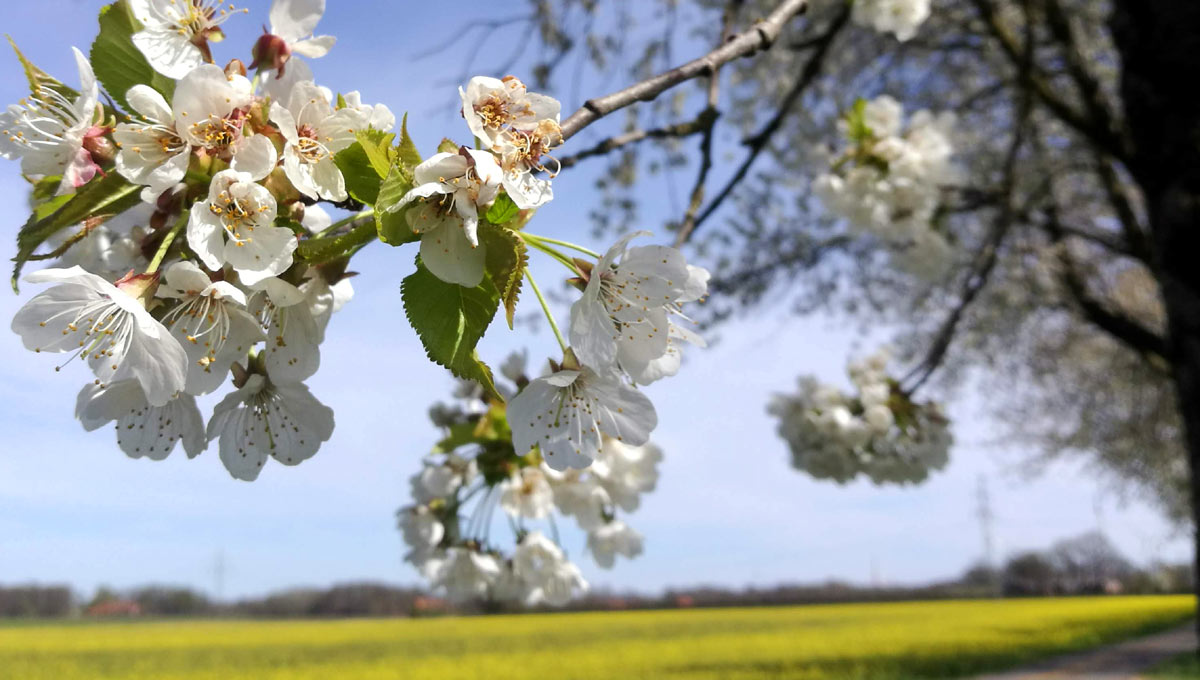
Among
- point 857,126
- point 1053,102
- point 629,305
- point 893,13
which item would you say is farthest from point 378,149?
point 1053,102

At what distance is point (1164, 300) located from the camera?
168 inches

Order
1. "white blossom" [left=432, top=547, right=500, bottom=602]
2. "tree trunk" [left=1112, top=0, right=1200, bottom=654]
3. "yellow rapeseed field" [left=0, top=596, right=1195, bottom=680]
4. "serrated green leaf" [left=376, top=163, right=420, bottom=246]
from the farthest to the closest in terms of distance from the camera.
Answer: "yellow rapeseed field" [left=0, top=596, right=1195, bottom=680]
"tree trunk" [left=1112, top=0, right=1200, bottom=654]
"white blossom" [left=432, top=547, right=500, bottom=602]
"serrated green leaf" [left=376, top=163, right=420, bottom=246]

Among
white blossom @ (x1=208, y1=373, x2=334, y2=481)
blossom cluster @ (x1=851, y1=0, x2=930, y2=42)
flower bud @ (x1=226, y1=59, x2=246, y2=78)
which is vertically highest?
blossom cluster @ (x1=851, y1=0, x2=930, y2=42)

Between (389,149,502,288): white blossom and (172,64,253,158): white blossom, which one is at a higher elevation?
(172,64,253,158): white blossom

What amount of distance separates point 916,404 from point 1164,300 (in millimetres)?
2592

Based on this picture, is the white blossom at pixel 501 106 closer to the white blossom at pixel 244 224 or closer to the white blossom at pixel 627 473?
the white blossom at pixel 244 224

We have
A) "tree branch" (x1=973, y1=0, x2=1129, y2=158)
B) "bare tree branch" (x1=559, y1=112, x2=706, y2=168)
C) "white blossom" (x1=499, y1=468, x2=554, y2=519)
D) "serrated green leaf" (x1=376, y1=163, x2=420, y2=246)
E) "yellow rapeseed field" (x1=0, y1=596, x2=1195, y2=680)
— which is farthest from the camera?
"yellow rapeseed field" (x1=0, y1=596, x2=1195, y2=680)

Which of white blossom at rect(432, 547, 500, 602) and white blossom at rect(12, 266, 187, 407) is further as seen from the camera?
white blossom at rect(432, 547, 500, 602)

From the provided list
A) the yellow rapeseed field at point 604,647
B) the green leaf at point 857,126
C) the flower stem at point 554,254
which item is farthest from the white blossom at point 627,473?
the yellow rapeseed field at point 604,647

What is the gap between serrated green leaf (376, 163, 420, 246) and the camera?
26.3 inches

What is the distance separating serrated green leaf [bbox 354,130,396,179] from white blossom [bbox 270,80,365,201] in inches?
1.6

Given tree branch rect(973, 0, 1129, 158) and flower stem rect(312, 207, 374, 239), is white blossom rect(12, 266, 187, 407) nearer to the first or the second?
flower stem rect(312, 207, 374, 239)

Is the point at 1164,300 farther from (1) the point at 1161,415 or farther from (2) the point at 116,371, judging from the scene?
(1) the point at 1161,415

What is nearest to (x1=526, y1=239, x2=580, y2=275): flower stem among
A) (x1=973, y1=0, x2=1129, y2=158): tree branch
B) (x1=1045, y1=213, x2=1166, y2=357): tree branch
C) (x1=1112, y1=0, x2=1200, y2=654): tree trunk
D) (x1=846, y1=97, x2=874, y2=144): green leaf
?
(x1=846, y1=97, x2=874, y2=144): green leaf
